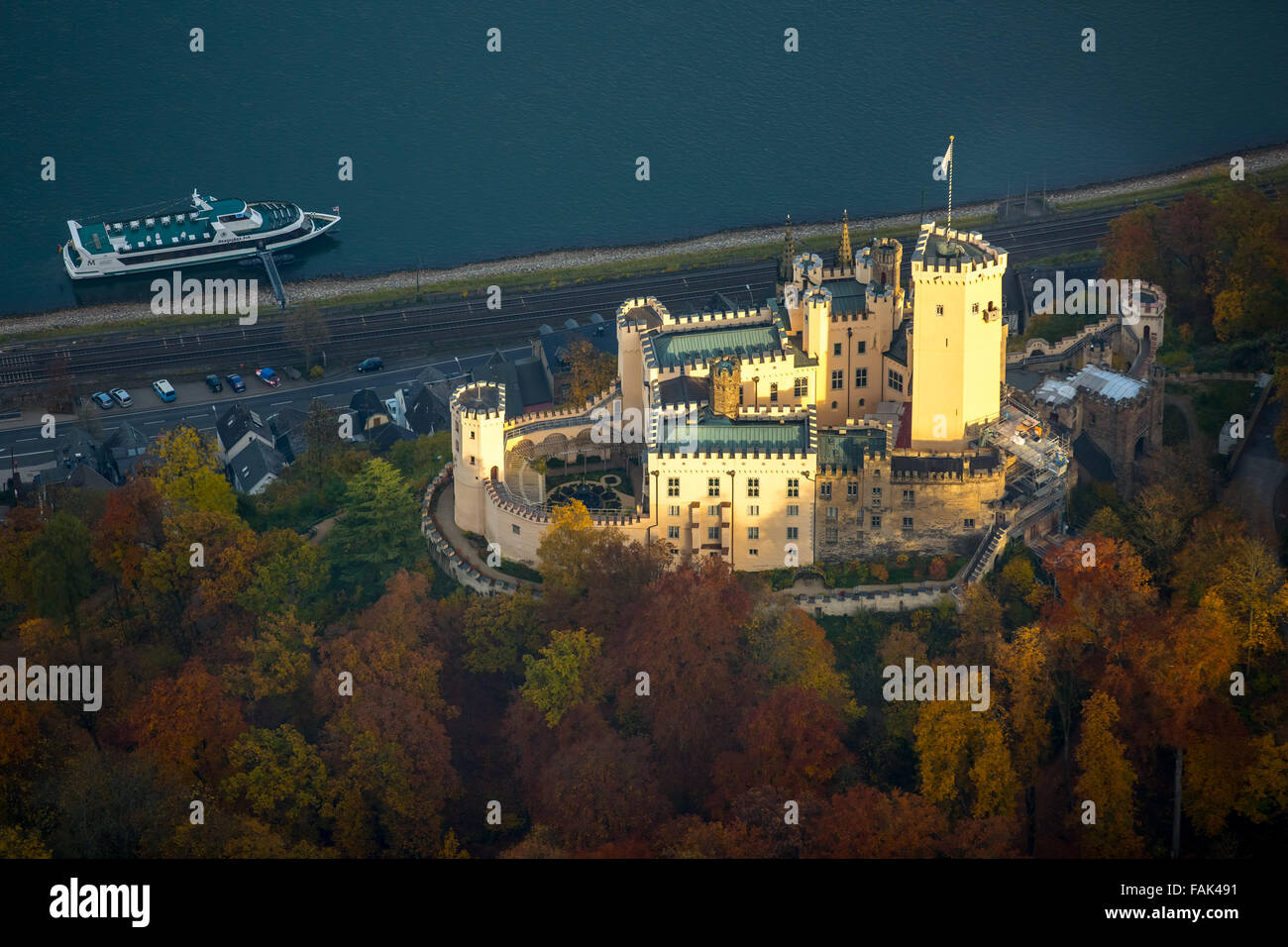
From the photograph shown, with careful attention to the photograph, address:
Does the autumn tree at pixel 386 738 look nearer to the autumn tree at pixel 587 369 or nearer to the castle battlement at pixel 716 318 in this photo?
the castle battlement at pixel 716 318

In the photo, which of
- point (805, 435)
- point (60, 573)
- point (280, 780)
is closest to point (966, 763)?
point (805, 435)

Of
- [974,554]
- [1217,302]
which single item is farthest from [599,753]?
[1217,302]

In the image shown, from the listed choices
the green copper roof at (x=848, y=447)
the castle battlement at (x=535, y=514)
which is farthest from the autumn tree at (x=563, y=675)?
the green copper roof at (x=848, y=447)

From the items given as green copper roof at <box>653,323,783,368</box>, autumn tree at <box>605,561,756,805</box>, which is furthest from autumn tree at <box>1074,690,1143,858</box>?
green copper roof at <box>653,323,783,368</box>

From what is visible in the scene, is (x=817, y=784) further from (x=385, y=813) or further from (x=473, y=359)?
(x=473, y=359)

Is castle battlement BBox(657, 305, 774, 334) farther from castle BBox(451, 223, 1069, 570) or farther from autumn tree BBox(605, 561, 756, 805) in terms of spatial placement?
autumn tree BBox(605, 561, 756, 805)

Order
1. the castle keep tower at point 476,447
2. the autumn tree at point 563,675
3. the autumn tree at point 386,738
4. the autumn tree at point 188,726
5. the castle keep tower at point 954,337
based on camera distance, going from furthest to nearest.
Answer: the castle keep tower at point 476,447, the castle keep tower at point 954,337, the autumn tree at point 563,675, the autumn tree at point 188,726, the autumn tree at point 386,738

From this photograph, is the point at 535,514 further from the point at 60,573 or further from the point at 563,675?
the point at 60,573
